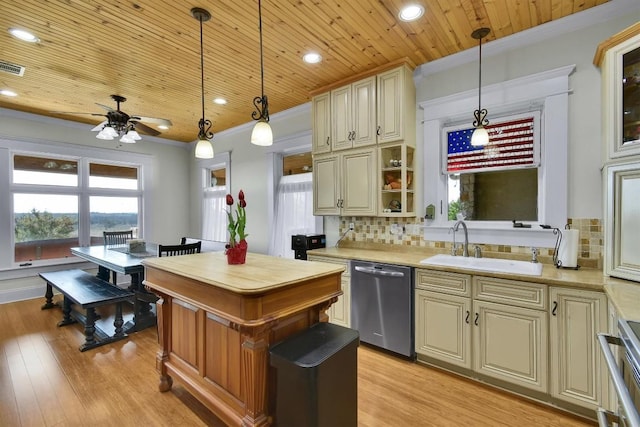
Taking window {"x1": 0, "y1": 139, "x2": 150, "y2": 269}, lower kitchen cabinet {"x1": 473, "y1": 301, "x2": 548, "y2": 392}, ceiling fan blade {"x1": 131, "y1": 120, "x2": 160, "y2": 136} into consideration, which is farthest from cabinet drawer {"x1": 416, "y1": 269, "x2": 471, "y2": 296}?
window {"x1": 0, "y1": 139, "x2": 150, "y2": 269}

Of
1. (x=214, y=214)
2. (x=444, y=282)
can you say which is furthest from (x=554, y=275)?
(x=214, y=214)

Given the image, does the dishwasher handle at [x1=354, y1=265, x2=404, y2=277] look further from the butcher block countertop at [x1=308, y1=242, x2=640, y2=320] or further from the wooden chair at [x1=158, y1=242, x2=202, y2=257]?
the wooden chair at [x1=158, y1=242, x2=202, y2=257]

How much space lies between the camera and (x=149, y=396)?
2211 mm

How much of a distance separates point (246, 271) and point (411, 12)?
219cm

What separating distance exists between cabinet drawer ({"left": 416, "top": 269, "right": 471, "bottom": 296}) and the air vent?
4390 mm

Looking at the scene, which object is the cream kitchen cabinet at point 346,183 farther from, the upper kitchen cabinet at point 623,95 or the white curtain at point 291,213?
the upper kitchen cabinet at point 623,95

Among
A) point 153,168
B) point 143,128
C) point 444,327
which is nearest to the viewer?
point 444,327

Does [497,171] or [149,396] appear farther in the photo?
[497,171]

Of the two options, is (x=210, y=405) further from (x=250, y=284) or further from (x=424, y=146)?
(x=424, y=146)

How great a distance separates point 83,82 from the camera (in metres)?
3.40

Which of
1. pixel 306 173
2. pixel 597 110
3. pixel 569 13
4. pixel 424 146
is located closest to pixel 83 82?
pixel 306 173

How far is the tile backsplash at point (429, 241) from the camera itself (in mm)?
2256

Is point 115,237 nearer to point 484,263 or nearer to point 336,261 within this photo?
point 336,261

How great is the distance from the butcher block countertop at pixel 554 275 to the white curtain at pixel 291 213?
987 millimetres
